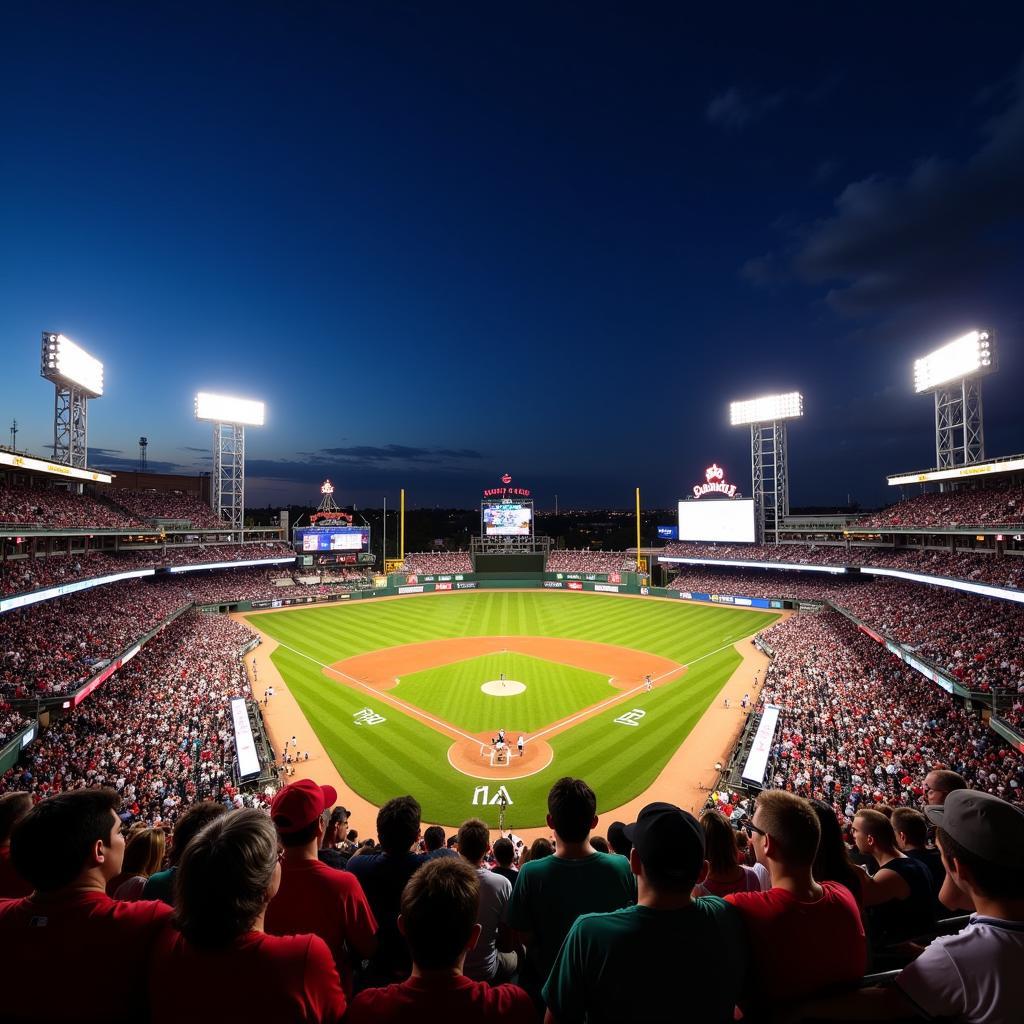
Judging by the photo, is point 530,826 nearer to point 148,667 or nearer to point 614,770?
point 614,770

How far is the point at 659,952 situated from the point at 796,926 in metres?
0.84

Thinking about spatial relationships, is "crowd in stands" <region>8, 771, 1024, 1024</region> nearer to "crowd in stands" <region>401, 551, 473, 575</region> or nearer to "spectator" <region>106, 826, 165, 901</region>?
"spectator" <region>106, 826, 165, 901</region>

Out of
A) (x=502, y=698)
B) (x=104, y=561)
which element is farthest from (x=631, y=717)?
(x=104, y=561)

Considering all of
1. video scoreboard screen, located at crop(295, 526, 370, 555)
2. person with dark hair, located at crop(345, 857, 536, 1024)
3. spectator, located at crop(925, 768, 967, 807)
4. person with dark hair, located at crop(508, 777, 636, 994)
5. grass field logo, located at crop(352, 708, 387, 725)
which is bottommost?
grass field logo, located at crop(352, 708, 387, 725)

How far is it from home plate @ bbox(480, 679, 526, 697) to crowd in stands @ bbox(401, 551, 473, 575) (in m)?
35.8

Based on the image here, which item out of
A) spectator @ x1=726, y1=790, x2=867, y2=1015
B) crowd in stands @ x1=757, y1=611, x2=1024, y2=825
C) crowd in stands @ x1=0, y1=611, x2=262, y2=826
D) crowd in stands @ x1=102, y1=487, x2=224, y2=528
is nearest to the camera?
spectator @ x1=726, y1=790, x2=867, y2=1015

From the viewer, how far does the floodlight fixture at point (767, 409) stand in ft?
175

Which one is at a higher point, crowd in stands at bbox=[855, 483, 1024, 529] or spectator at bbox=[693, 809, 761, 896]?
crowd in stands at bbox=[855, 483, 1024, 529]

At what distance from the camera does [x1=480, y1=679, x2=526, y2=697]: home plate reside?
26953 mm

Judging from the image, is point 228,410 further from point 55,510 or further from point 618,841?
point 618,841

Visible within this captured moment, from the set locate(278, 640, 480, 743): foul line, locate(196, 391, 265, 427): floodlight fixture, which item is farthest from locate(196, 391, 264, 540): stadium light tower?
locate(278, 640, 480, 743): foul line

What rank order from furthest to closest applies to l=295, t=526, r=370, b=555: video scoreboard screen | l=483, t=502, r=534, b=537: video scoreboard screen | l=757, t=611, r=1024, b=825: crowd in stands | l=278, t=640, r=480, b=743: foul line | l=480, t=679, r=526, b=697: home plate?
l=483, t=502, r=534, b=537: video scoreboard screen → l=295, t=526, r=370, b=555: video scoreboard screen → l=480, t=679, r=526, b=697: home plate → l=278, t=640, r=480, b=743: foul line → l=757, t=611, r=1024, b=825: crowd in stands

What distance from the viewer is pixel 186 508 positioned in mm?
53969

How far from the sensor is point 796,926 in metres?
2.46
